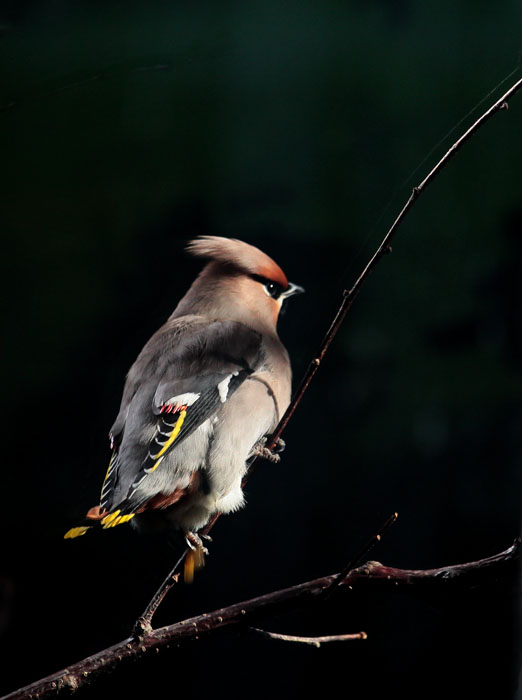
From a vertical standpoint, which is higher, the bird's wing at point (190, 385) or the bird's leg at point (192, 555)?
the bird's wing at point (190, 385)

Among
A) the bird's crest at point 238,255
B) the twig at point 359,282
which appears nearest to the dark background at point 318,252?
the bird's crest at point 238,255

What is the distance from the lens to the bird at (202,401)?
1.64 meters

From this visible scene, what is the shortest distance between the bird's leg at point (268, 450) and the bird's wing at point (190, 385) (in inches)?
4.8

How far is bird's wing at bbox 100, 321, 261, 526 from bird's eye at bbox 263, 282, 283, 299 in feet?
0.30

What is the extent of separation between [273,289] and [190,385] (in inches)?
11.3

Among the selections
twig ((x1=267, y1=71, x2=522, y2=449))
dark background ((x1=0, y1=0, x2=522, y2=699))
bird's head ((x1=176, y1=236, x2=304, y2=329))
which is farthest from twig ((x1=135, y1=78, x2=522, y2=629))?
bird's head ((x1=176, y1=236, x2=304, y2=329))

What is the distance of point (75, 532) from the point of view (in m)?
1.67

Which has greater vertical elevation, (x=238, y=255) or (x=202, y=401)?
(x=238, y=255)

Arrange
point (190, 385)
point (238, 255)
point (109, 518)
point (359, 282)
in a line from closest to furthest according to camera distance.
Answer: point (359, 282) < point (109, 518) < point (190, 385) < point (238, 255)

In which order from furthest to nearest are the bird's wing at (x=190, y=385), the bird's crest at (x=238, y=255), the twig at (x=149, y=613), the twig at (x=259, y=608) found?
the bird's crest at (x=238, y=255) < the bird's wing at (x=190, y=385) < the twig at (x=149, y=613) < the twig at (x=259, y=608)

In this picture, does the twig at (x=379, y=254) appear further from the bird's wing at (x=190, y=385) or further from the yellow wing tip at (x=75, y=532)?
the yellow wing tip at (x=75, y=532)

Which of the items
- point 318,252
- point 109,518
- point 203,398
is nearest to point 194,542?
point 109,518

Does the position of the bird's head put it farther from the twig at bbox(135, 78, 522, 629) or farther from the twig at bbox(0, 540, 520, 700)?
the twig at bbox(0, 540, 520, 700)

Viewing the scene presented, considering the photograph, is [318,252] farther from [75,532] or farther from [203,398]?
[75,532]
